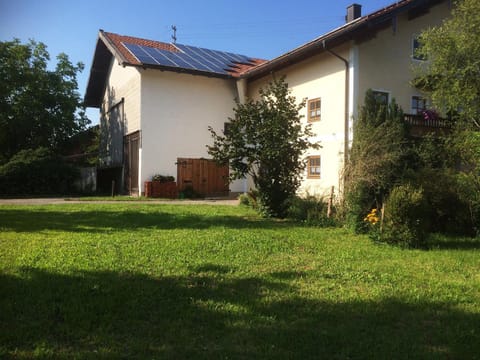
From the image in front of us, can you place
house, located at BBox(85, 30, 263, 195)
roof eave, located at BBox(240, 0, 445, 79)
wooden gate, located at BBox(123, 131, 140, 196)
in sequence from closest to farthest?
roof eave, located at BBox(240, 0, 445, 79) → house, located at BBox(85, 30, 263, 195) → wooden gate, located at BBox(123, 131, 140, 196)

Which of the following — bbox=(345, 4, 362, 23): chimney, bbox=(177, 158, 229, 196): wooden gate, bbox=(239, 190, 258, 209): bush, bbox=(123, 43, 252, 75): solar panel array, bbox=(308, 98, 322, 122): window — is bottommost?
bbox=(239, 190, 258, 209): bush

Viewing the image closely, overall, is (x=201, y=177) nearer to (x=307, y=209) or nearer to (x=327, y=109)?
(x=327, y=109)

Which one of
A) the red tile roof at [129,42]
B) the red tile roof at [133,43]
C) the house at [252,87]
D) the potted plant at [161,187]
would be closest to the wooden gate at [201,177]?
A: the house at [252,87]

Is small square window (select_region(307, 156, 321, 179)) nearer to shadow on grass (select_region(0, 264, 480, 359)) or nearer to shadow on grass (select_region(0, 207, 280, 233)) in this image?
shadow on grass (select_region(0, 207, 280, 233))

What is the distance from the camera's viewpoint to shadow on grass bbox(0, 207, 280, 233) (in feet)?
32.7

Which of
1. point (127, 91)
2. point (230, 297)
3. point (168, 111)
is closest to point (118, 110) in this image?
point (127, 91)

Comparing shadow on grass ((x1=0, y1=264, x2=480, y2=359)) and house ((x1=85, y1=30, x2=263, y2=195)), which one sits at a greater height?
house ((x1=85, y1=30, x2=263, y2=195))

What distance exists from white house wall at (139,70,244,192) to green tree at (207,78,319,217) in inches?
349

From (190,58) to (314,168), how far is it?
10.0m

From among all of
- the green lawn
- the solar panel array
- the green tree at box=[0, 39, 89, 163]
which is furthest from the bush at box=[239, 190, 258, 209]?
the green tree at box=[0, 39, 89, 163]

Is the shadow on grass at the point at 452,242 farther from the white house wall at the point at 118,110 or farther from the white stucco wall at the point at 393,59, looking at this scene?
the white house wall at the point at 118,110

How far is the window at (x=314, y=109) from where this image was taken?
17734 mm

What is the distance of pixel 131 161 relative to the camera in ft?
74.1

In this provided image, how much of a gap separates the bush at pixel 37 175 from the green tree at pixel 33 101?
384cm
